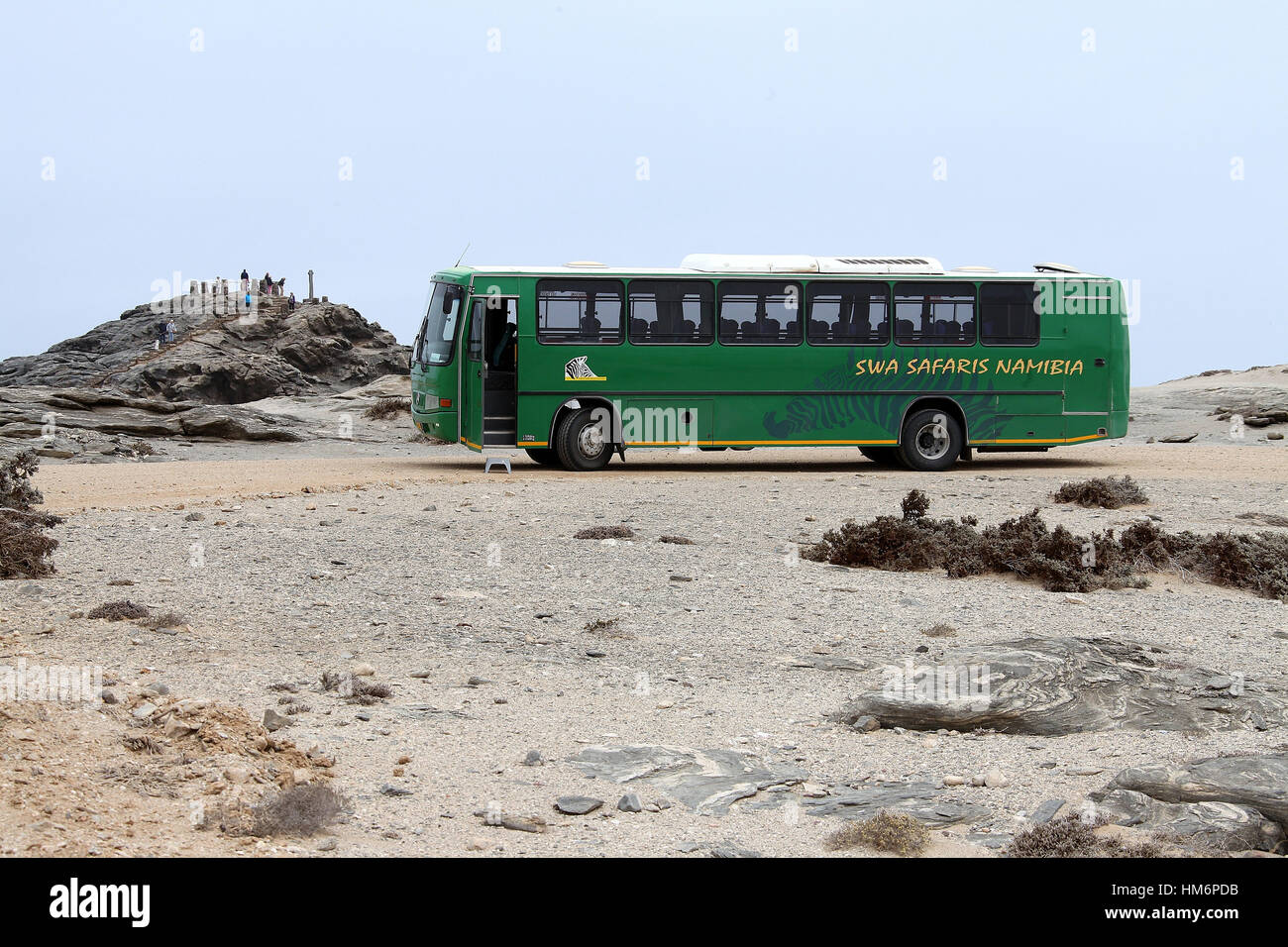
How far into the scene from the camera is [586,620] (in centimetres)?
1077

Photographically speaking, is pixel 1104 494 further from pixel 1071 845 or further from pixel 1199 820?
pixel 1071 845

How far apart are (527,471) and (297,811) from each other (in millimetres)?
16066

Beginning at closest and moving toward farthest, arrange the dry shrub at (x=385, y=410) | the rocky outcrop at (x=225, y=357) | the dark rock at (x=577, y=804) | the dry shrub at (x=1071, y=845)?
1. the dry shrub at (x=1071, y=845)
2. the dark rock at (x=577, y=804)
3. the dry shrub at (x=385, y=410)
4. the rocky outcrop at (x=225, y=357)

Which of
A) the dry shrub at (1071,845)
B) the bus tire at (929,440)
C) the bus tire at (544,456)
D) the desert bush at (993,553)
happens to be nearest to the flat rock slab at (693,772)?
the dry shrub at (1071,845)

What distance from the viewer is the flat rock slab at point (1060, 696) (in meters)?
8.10

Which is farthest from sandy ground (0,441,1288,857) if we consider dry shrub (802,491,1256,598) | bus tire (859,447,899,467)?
bus tire (859,447,899,467)

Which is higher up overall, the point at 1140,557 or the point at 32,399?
the point at 32,399

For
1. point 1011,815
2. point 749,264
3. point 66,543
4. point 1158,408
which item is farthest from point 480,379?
point 1158,408

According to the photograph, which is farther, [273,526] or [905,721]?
[273,526]

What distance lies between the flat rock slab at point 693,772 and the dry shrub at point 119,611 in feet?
14.5

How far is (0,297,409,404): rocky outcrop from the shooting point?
171ft

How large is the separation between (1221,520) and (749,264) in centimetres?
874

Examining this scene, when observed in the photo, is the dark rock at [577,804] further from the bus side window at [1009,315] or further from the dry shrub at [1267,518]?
the bus side window at [1009,315]

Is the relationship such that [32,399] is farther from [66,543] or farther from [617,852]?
[617,852]
